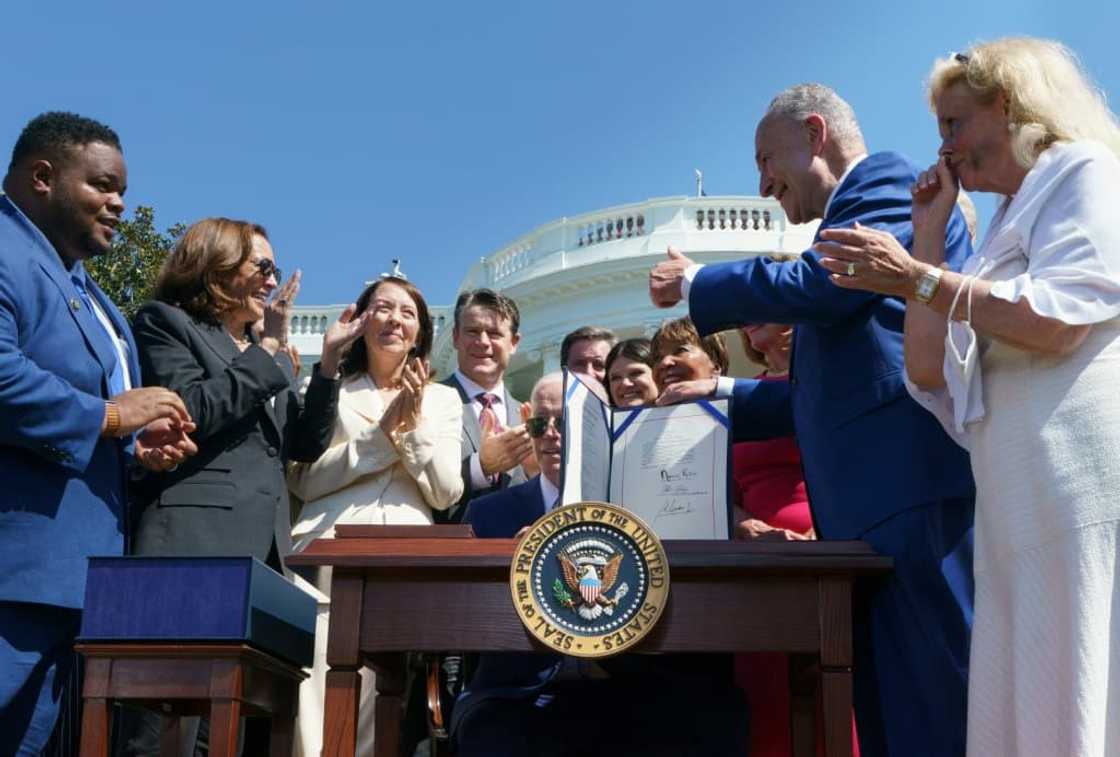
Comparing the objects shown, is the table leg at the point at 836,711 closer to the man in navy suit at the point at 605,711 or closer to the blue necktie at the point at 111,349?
the man in navy suit at the point at 605,711

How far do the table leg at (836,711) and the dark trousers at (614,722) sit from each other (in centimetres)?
91

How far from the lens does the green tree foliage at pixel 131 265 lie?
1452cm

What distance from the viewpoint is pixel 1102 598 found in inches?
99.3

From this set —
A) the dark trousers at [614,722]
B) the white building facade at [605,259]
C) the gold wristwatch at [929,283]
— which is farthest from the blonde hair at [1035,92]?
the white building facade at [605,259]

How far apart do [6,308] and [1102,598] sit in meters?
2.78

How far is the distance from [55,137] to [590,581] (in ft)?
7.43

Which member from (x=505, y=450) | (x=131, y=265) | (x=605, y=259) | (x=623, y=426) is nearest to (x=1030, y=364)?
(x=623, y=426)

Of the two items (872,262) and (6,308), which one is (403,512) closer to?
(6,308)

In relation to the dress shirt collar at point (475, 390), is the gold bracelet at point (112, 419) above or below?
below

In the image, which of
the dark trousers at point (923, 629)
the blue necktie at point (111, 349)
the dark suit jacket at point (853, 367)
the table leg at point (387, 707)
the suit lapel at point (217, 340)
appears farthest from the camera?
the suit lapel at point (217, 340)

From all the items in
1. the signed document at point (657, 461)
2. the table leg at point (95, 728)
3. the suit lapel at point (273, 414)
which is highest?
the suit lapel at point (273, 414)

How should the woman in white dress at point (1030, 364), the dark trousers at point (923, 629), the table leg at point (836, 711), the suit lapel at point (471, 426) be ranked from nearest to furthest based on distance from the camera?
the woman in white dress at point (1030, 364) → the table leg at point (836, 711) → the dark trousers at point (923, 629) → the suit lapel at point (471, 426)

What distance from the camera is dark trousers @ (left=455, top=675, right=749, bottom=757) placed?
3613 millimetres

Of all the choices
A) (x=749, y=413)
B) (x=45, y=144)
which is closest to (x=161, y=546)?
(x=45, y=144)
